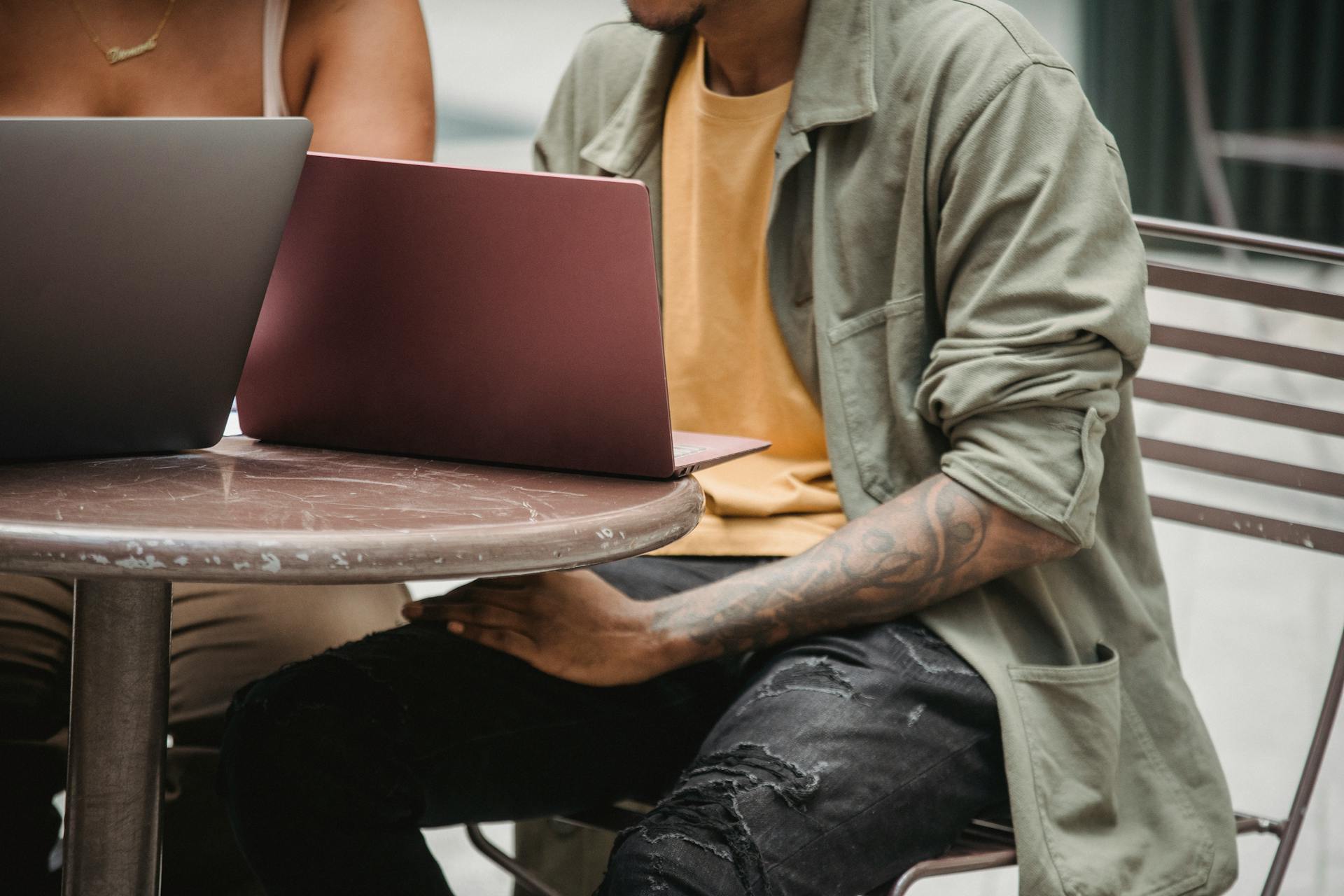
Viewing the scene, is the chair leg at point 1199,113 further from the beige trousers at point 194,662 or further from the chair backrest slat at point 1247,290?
the beige trousers at point 194,662

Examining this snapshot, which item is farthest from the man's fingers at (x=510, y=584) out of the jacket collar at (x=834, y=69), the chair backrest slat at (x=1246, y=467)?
the chair backrest slat at (x=1246, y=467)

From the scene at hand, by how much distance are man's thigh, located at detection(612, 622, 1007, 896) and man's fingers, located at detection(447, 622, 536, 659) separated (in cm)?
16

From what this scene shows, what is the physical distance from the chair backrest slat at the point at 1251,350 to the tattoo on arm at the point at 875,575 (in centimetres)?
44

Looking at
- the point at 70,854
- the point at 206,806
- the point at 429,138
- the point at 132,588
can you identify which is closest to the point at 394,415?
the point at 132,588

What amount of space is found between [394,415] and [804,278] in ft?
1.56

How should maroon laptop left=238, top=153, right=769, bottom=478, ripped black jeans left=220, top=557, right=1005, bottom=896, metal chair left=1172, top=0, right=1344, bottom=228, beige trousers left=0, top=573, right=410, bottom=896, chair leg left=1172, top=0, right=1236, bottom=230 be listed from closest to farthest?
maroon laptop left=238, top=153, right=769, bottom=478 < ripped black jeans left=220, top=557, right=1005, bottom=896 < beige trousers left=0, top=573, right=410, bottom=896 < metal chair left=1172, top=0, right=1344, bottom=228 < chair leg left=1172, top=0, right=1236, bottom=230

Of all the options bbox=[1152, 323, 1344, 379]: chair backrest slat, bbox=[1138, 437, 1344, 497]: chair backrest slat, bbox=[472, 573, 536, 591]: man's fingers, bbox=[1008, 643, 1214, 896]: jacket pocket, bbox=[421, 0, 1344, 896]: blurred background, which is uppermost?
bbox=[1152, 323, 1344, 379]: chair backrest slat

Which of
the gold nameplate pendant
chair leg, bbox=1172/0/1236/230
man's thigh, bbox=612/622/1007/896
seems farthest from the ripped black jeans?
chair leg, bbox=1172/0/1236/230

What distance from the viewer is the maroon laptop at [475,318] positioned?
2.76 feet

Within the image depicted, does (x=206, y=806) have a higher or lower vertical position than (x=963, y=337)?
lower

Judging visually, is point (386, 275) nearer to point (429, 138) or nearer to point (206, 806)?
point (429, 138)

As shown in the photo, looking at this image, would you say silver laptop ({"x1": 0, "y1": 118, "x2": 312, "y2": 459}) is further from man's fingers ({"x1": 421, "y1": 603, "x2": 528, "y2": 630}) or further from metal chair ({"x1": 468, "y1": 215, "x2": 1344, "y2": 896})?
metal chair ({"x1": 468, "y1": 215, "x2": 1344, "y2": 896})

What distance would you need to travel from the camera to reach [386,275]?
0.90 meters

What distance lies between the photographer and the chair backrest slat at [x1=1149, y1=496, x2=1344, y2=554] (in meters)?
1.33
